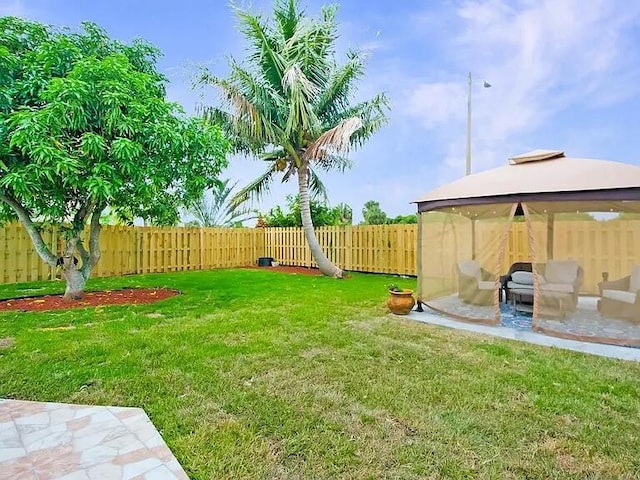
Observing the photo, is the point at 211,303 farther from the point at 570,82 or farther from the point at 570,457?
the point at 570,82

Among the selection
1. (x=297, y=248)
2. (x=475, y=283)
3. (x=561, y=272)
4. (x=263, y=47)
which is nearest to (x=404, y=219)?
(x=297, y=248)

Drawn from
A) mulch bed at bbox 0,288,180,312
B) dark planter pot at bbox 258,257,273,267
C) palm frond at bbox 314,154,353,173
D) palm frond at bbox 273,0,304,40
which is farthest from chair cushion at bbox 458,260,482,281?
dark planter pot at bbox 258,257,273,267

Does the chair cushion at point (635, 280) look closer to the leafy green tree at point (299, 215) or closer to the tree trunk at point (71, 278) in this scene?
the tree trunk at point (71, 278)

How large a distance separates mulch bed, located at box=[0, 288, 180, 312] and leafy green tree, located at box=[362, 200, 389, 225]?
10283 mm

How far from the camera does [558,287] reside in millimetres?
5488

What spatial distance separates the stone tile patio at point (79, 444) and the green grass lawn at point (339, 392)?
117mm

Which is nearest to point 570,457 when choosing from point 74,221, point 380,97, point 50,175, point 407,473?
point 407,473

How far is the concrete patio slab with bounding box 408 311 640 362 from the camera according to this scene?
446 cm

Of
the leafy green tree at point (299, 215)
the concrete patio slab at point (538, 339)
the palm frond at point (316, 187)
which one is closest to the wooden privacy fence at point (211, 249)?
the leafy green tree at point (299, 215)

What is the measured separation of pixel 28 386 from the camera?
3.32 meters

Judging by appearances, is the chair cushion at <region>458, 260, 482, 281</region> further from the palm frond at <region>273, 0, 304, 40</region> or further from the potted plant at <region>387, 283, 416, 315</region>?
the palm frond at <region>273, 0, 304, 40</region>

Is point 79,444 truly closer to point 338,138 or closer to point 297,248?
point 338,138

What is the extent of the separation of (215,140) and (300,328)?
168 inches

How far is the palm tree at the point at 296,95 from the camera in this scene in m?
10.5
